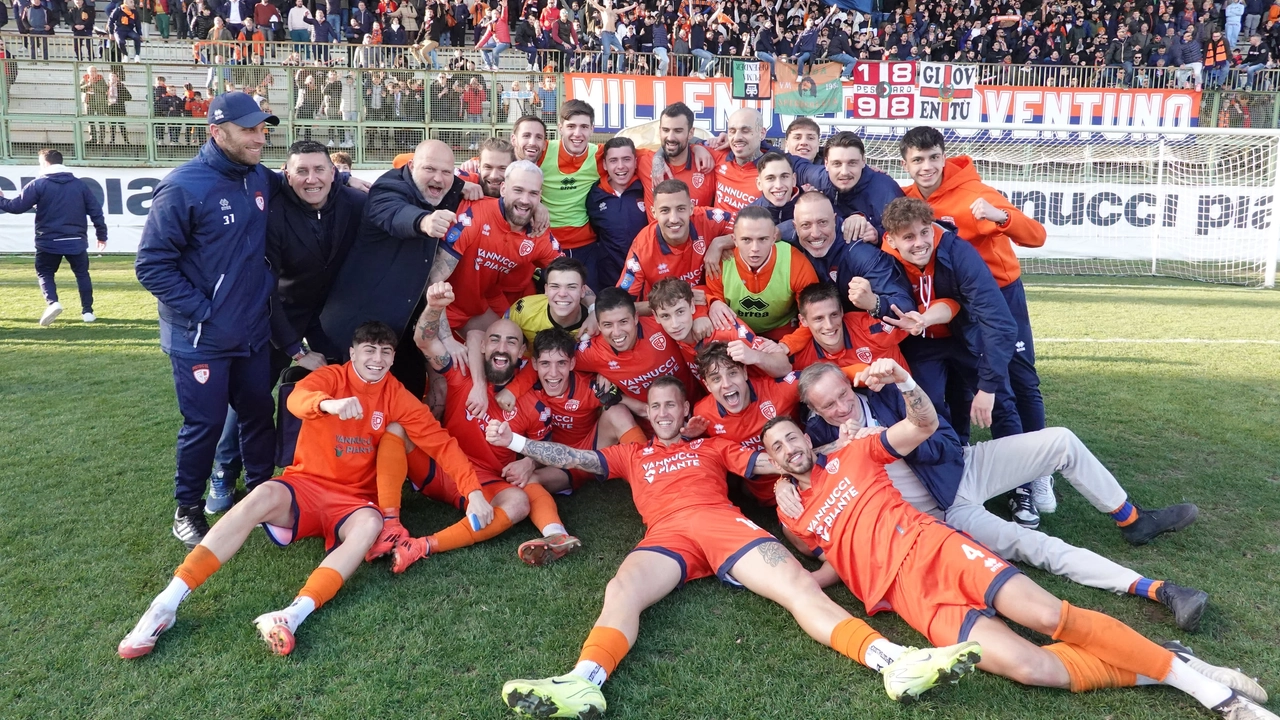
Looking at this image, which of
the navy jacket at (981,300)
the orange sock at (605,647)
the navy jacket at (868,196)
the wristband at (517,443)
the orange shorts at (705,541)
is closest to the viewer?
the orange sock at (605,647)

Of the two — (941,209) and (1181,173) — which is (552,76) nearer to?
(1181,173)

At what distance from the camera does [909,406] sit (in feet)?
11.5

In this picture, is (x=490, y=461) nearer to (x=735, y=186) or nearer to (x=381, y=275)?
(x=381, y=275)

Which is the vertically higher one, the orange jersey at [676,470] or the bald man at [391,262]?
the bald man at [391,262]

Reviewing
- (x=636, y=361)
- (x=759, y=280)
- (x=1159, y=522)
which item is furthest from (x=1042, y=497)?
(x=636, y=361)

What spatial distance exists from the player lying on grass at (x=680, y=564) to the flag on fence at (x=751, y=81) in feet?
51.1

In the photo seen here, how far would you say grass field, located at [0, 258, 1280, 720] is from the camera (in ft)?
9.95

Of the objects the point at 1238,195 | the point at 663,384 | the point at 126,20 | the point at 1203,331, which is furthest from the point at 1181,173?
the point at 126,20

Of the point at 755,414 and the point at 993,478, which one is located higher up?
the point at 755,414

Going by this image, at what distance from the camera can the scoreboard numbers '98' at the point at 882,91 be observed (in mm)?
19172

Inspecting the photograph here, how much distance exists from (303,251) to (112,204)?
14.2 m

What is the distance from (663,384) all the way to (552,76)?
14.3 metres

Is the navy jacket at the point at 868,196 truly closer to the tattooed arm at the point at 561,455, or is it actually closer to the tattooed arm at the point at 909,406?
the tattooed arm at the point at 909,406

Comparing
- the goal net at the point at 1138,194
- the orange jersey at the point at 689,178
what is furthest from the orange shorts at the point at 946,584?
the goal net at the point at 1138,194
